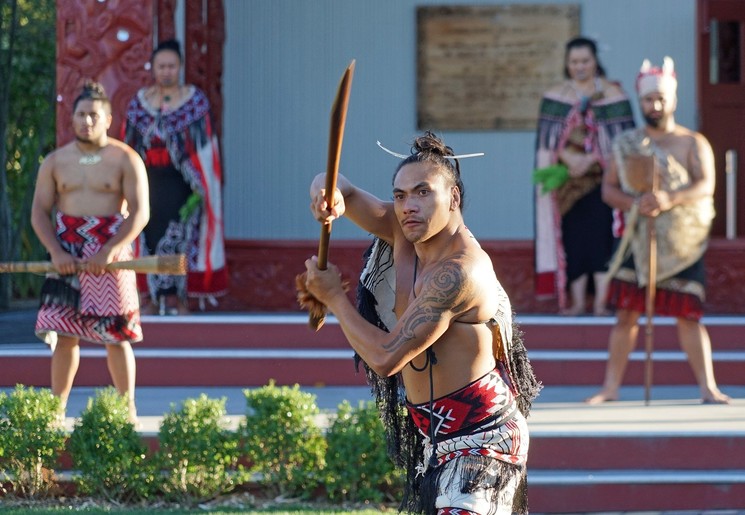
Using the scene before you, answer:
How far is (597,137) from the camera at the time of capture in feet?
34.3

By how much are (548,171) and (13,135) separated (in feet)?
34.1

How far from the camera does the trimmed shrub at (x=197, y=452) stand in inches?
268

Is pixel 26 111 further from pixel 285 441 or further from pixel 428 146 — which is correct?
pixel 428 146

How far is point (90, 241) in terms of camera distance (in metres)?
7.86

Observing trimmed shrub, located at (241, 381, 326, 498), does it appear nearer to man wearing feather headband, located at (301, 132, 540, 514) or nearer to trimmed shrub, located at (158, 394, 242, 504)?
trimmed shrub, located at (158, 394, 242, 504)

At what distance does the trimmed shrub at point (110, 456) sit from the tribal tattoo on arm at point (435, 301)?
3066 mm

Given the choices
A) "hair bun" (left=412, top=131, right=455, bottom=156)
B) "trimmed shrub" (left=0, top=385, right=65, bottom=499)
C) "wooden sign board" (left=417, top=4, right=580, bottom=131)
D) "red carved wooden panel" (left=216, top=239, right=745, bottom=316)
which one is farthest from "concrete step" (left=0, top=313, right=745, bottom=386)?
"hair bun" (left=412, top=131, right=455, bottom=156)

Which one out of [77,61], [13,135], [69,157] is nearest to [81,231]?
[69,157]

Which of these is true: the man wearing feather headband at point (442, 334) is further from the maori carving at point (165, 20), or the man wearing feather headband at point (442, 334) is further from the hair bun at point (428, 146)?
the maori carving at point (165, 20)

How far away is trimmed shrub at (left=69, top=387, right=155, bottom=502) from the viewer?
22.4ft

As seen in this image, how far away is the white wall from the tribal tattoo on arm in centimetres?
868

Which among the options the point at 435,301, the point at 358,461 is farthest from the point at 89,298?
the point at 435,301

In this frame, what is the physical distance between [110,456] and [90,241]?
1.55m

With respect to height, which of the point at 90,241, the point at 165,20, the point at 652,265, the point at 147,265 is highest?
the point at 165,20
